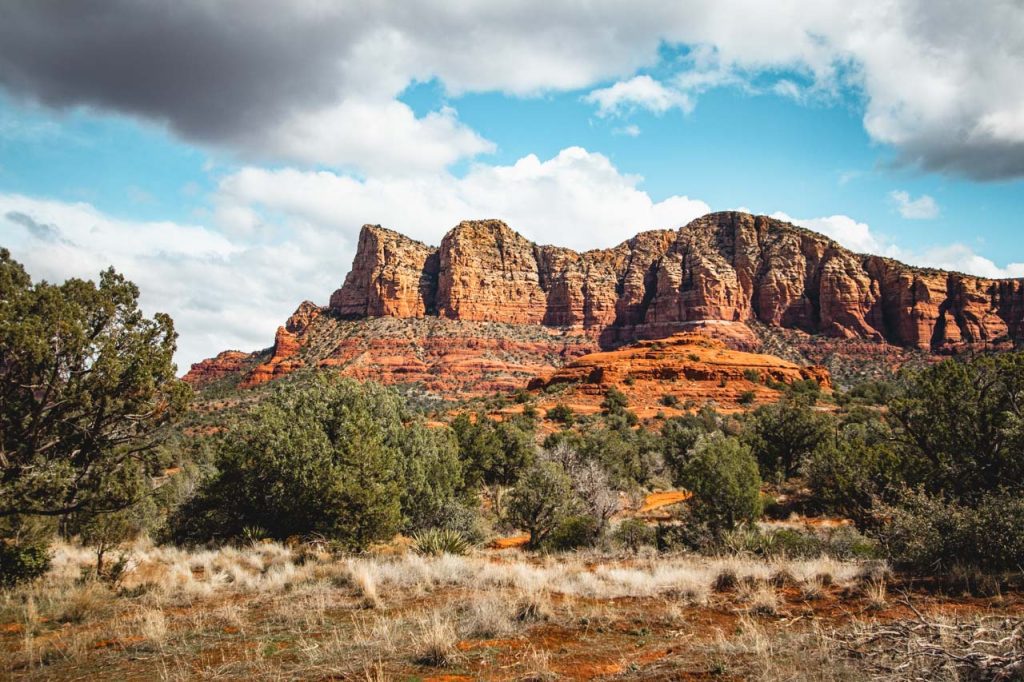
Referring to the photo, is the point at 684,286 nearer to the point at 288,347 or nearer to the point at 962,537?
the point at 288,347

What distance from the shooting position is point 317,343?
10850 centimetres

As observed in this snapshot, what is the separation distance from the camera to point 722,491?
1698 cm

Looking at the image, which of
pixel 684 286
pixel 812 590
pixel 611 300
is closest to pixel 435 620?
pixel 812 590

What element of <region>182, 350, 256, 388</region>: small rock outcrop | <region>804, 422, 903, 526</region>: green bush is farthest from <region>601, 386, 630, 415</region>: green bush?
<region>182, 350, 256, 388</region>: small rock outcrop

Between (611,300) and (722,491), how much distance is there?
125496 mm

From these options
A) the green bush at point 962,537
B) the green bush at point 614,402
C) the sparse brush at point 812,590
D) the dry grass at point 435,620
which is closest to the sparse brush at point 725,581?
the dry grass at point 435,620

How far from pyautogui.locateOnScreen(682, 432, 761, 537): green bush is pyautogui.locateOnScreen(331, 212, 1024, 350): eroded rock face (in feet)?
356

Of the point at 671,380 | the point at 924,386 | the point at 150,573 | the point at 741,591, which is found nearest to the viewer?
the point at 741,591

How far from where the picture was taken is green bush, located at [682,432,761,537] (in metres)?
16.8

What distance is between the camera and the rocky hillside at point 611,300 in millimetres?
107188

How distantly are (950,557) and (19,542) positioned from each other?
1856cm

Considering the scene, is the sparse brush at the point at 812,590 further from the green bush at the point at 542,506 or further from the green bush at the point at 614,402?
the green bush at the point at 614,402

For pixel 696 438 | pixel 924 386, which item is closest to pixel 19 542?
pixel 924 386

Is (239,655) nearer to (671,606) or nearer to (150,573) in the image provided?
(671,606)
